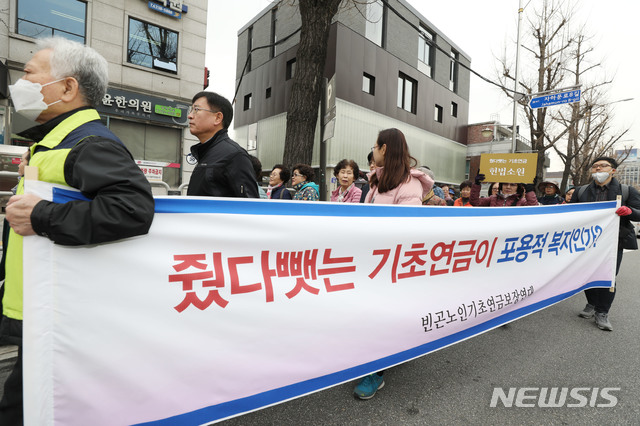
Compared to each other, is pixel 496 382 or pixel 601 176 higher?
pixel 601 176

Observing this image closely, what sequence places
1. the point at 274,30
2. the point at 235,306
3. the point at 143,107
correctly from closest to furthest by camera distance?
1. the point at 235,306
2. the point at 143,107
3. the point at 274,30

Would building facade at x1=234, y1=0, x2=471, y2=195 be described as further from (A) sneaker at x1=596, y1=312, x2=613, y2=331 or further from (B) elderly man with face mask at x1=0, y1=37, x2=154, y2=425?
(B) elderly man with face mask at x1=0, y1=37, x2=154, y2=425

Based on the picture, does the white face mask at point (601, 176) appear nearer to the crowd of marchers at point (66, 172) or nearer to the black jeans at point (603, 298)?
the black jeans at point (603, 298)

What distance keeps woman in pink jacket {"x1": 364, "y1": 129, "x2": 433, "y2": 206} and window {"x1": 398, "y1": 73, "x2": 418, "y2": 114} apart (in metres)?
18.1

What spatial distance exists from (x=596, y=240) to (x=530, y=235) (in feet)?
4.58

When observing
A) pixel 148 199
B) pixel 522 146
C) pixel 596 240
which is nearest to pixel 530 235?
pixel 596 240

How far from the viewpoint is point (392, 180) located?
8.21 ft

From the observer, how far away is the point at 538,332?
372cm

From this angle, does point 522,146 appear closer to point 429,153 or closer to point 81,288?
point 429,153

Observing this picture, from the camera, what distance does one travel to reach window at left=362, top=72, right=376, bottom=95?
17.4 metres

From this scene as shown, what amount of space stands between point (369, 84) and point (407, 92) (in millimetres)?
3357

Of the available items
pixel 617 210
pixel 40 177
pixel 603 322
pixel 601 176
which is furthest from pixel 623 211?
pixel 40 177

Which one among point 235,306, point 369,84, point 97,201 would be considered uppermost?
point 369,84

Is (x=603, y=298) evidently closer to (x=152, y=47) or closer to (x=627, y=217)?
(x=627, y=217)
